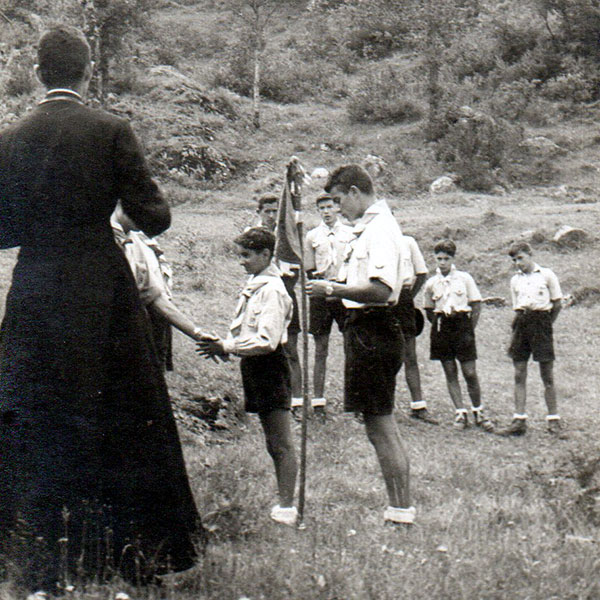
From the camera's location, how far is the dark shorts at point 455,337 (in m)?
8.36

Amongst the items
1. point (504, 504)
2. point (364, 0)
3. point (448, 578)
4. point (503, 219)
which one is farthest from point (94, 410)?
point (364, 0)

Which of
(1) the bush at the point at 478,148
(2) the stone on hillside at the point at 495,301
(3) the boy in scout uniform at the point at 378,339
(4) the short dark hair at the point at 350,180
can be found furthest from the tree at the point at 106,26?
(3) the boy in scout uniform at the point at 378,339

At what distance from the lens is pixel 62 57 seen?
11.4ft

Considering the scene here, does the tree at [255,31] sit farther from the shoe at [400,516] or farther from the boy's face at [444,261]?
the shoe at [400,516]

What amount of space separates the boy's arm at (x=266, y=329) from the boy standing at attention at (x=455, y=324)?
3.73 meters

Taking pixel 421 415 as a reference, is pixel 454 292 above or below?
above

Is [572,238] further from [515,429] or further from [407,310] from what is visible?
[407,310]

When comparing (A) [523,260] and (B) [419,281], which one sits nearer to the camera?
(B) [419,281]

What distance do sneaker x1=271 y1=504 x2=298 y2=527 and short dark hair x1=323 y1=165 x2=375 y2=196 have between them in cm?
169

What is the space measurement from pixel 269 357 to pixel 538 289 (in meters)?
4.14

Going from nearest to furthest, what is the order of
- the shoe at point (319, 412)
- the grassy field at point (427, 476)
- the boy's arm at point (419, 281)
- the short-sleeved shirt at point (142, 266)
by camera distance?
the grassy field at point (427, 476) < the short-sleeved shirt at point (142, 266) < the boy's arm at point (419, 281) < the shoe at point (319, 412)

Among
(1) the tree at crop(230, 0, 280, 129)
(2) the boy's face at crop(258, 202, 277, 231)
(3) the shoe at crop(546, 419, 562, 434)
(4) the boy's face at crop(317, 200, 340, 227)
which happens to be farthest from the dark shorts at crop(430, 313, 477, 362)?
(1) the tree at crop(230, 0, 280, 129)

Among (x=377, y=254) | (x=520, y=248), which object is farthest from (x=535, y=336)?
(x=377, y=254)

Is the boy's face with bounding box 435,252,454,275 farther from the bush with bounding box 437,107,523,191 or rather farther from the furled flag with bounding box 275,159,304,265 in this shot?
the bush with bounding box 437,107,523,191
